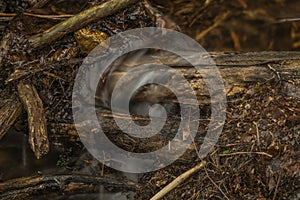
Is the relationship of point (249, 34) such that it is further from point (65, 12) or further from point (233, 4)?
point (65, 12)

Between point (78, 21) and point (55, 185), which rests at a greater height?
point (78, 21)

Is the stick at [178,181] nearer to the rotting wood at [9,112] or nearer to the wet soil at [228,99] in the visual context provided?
the wet soil at [228,99]

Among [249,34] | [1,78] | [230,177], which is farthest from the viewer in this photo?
[249,34]

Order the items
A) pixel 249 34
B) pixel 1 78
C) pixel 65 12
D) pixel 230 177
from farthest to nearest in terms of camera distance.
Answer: pixel 249 34
pixel 65 12
pixel 1 78
pixel 230 177

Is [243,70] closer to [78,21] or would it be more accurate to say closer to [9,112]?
[78,21]

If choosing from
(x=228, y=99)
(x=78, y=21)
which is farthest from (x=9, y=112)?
(x=228, y=99)

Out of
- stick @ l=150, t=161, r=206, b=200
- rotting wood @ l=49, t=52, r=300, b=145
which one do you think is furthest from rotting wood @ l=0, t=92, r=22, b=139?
stick @ l=150, t=161, r=206, b=200

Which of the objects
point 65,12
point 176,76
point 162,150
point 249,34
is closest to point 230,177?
point 162,150
